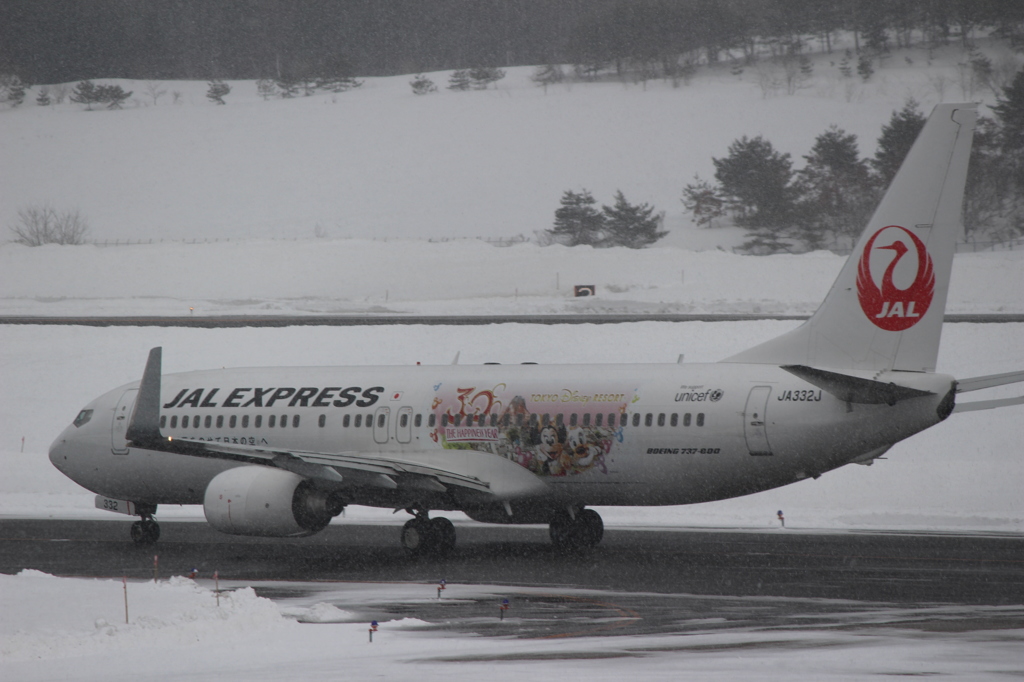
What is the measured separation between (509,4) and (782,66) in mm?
57272

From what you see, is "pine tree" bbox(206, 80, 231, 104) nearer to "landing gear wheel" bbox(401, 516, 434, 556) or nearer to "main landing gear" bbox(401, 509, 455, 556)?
"main landing gear" bbox(401, 509, 455, 556)

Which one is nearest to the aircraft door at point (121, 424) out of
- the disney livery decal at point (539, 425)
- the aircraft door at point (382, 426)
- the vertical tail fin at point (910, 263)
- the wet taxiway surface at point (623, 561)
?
the wet taxiway surface at point (623, 561)

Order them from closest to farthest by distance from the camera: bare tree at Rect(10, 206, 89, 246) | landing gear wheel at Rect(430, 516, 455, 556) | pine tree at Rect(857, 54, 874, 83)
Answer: landing gear wheel at Rect(430, 516, 455, 556)
bare tree at Rect(10, 206, 89, 246)
pine tree at Rect(857, 54, 874, 83)

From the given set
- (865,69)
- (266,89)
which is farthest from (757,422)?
(266,89)

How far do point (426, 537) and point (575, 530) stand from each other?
9.86ft

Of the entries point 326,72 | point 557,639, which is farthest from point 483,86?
point 557,639

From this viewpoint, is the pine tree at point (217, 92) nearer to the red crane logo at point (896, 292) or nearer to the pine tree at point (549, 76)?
the pine tree at point (549, 76)

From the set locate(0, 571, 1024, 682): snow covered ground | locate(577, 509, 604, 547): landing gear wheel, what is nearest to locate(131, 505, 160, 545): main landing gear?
locate(577, 509, 604, 547): landing gear wheel

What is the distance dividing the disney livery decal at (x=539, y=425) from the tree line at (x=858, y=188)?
2983 inches

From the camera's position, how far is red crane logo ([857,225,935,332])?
20159 millimetres

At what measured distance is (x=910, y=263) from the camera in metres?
20.3

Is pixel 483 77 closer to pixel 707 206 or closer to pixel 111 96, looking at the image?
pixel 111 96

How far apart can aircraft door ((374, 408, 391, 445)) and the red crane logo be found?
9439mm

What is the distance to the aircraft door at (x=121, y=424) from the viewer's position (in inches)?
1048
